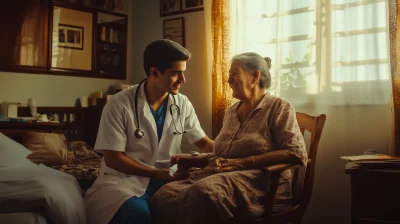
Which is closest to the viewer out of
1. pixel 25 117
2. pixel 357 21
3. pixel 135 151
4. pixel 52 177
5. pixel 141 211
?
pixel 141 211

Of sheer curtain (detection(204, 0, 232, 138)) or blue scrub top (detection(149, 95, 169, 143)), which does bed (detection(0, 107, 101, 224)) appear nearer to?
blue scrub top (detection(149, 95, 169, 143))

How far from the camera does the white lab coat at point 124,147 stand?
2105 mm

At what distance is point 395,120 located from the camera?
2.82 metres

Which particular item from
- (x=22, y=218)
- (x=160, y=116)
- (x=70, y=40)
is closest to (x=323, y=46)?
(x=160, y=116)

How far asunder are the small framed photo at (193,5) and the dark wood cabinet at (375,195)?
8.13 feet

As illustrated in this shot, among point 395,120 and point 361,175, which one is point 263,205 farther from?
point 395,120

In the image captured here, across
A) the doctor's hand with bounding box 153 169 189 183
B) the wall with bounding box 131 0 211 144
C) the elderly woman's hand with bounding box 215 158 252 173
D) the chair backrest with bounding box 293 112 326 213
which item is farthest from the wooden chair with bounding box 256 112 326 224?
the wall with bounding box 131 0 211 144

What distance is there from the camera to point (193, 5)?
4.29 meters

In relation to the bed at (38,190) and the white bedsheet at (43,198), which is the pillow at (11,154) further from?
the white bedsheet at (43,198)

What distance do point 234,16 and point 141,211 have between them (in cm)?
225

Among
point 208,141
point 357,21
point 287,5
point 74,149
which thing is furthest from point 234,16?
point 74,149

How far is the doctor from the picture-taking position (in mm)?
2088

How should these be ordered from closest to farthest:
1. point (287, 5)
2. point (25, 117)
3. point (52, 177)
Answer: point (52, 177)
point (287, 5)
point (25, 117)

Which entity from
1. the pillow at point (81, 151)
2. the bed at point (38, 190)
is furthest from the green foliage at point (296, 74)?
the pillow at point (81, 151)
